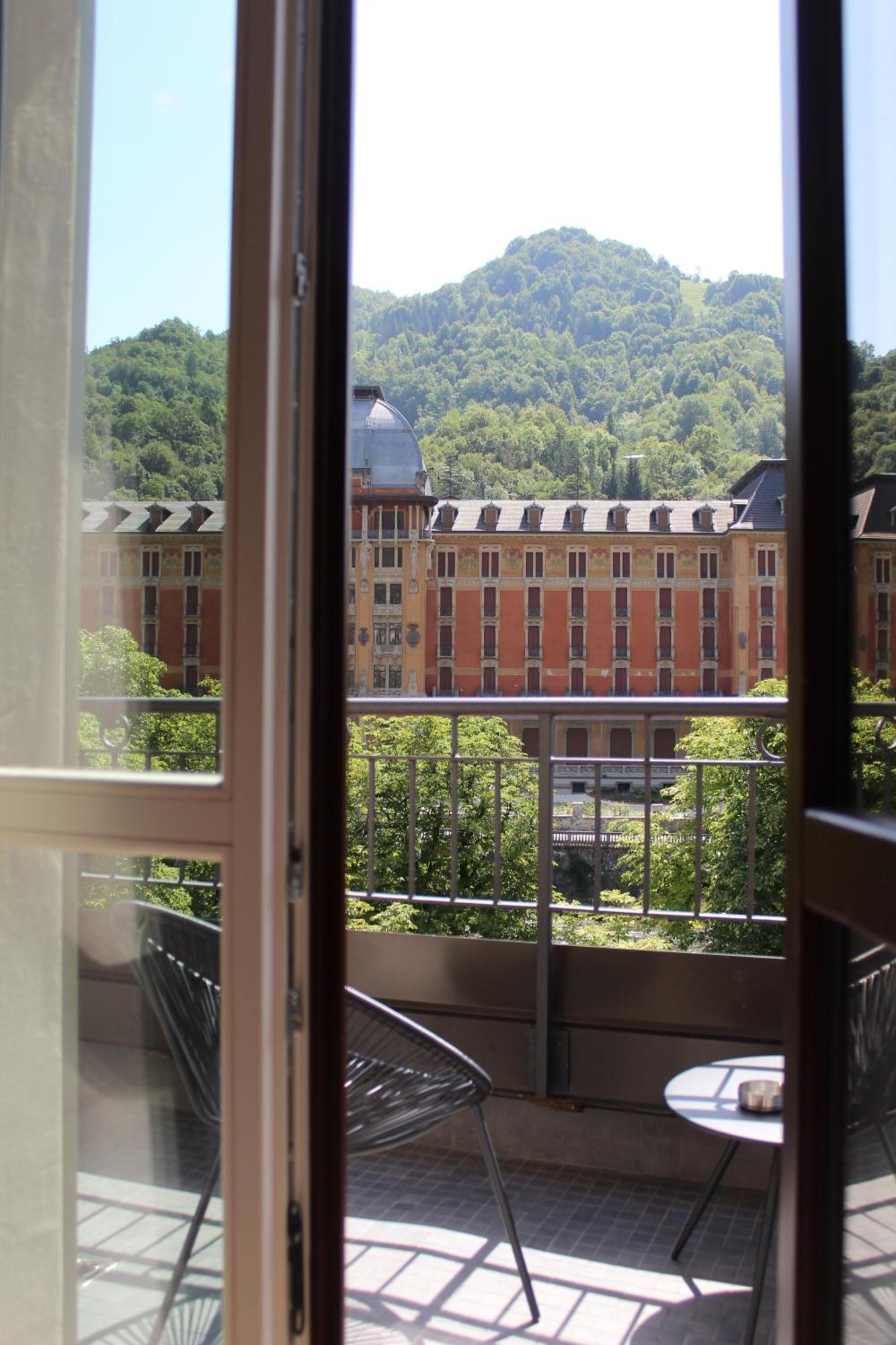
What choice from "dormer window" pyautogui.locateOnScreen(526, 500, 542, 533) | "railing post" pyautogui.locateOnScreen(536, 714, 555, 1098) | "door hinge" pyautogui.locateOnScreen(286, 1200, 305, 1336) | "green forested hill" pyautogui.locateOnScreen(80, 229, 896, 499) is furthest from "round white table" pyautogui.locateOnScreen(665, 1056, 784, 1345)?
"dormer window" pyautogui.locateOnScreen(526, 500, 542, 533)

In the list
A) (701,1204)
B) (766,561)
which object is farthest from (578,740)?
(701,1204)

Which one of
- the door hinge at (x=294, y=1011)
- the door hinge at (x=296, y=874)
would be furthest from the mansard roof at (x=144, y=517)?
the door hinge at (x=294, y=1011)

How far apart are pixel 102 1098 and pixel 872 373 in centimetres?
99

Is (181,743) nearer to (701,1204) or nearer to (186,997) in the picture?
(186,997)

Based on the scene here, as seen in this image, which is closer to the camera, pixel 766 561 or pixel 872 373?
pixel 872 373

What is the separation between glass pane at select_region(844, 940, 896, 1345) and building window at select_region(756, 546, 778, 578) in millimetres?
41140

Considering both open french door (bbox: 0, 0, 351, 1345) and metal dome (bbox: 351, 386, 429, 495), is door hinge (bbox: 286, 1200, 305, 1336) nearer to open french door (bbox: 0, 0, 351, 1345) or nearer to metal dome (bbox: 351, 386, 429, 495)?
open french door (bbox: 0, 0, 351, 1345)

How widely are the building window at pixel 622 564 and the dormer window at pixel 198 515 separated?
40694 mm

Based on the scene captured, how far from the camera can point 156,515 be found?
1.19 metres

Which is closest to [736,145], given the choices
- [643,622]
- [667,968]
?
[643,622]

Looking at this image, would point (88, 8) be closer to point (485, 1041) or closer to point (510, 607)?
point (485, 1041)

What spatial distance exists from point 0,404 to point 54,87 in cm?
32

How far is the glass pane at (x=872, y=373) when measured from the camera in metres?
0.81

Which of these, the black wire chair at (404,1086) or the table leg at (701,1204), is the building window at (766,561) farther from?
the black wire chair at (404,1086)
